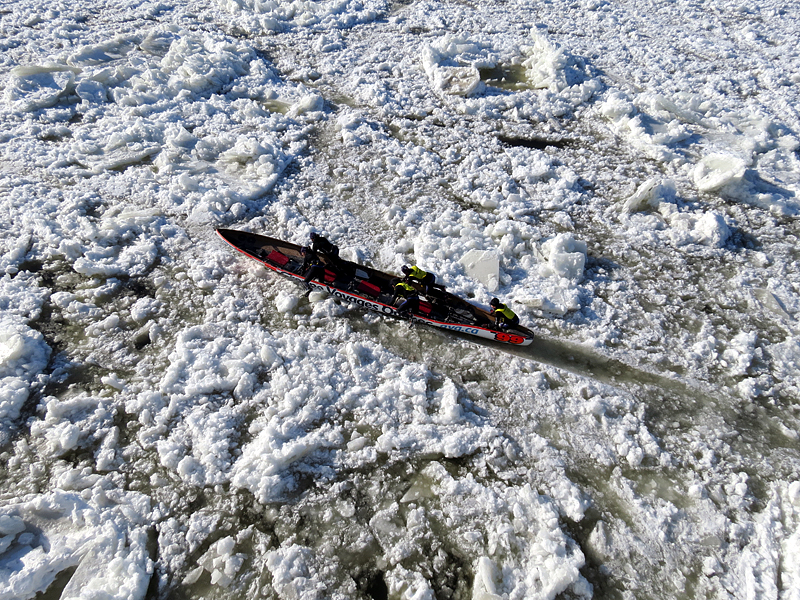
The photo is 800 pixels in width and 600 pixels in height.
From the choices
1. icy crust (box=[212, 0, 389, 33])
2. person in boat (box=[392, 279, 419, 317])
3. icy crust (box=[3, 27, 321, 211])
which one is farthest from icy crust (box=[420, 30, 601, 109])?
person in boat (box=[392, 279, 419, 317])

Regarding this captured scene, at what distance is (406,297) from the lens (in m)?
7.68

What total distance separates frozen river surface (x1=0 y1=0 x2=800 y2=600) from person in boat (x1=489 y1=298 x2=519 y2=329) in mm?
609

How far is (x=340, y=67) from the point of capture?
47.8 ft

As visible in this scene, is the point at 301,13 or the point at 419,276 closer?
the point at 419,276

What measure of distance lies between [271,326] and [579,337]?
5.46m

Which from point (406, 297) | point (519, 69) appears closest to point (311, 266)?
point (406, 297)

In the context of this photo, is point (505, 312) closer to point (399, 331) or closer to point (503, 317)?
point (503, 317)

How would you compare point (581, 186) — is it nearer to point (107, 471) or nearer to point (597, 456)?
point (597, 456)

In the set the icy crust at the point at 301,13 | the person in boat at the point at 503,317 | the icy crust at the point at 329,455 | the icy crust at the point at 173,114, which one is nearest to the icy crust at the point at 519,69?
the icy crust at the point at 301,13

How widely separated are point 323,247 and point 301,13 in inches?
550

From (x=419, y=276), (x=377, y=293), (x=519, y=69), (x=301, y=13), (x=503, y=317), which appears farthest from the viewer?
(x=301, y=13)

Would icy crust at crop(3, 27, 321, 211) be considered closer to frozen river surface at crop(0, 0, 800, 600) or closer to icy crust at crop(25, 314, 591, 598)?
frozen river surface at crop(0, 0, 800, 600)

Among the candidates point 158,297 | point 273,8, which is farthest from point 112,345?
point 273,8

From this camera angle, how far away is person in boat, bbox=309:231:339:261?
8031 millimetres
